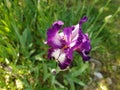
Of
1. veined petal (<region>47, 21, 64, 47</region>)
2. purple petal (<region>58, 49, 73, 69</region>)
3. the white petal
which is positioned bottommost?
purple petal (<region>58, 49, 73, 69</region>)

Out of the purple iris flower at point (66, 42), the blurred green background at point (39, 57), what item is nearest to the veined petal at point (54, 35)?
the purple iris flower at point (66, 42)

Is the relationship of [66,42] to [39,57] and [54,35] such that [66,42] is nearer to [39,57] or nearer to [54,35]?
[54,35]

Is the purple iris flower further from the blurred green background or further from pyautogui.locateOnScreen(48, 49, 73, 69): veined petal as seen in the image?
the blurred green background

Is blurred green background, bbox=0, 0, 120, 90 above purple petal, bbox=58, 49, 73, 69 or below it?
above

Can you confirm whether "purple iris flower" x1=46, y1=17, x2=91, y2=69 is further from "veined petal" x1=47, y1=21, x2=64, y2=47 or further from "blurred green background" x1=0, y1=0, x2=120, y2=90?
"blurred green background" x1=0, y1=0, x2=120, y2=90

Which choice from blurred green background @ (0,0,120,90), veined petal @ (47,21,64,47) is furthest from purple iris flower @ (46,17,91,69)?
blurred green background @ (0,0,120,90)

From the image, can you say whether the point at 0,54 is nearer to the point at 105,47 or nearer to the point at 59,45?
the point at 59,45

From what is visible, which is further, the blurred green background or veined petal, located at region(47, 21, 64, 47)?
the blurred green background
